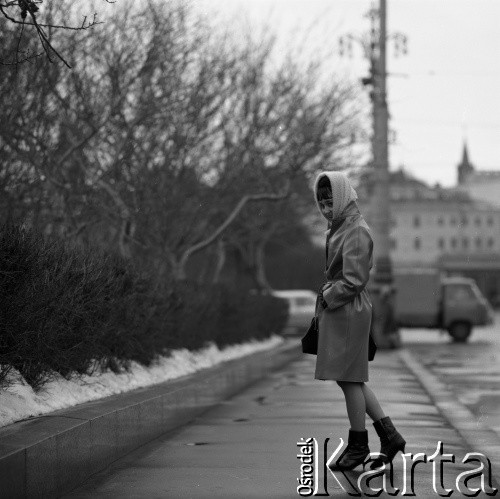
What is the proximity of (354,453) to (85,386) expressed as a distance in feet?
8.07

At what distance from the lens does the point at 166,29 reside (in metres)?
18.4

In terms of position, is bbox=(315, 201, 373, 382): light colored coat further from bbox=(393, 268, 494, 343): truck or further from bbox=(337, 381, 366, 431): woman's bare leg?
bbox=(393, 268, 494, 343): truck

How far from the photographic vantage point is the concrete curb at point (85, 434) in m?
6.78

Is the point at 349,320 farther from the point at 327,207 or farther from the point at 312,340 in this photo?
the point at 327,207

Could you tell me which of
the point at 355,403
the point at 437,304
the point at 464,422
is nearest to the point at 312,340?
the point at 355,403

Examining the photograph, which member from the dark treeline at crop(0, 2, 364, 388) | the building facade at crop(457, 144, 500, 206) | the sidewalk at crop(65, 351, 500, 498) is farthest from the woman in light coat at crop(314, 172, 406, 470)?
the building facade at crop(457, 144, 500, 206)

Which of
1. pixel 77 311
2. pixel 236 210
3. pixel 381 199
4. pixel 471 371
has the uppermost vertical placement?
pixel 381 199

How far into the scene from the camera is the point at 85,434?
26.5 ft

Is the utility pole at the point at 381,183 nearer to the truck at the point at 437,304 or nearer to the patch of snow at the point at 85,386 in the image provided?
→ the truck at the point at 437,304

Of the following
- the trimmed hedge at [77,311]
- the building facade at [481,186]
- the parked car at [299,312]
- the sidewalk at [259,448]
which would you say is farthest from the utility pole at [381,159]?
the building facade at [481,186]

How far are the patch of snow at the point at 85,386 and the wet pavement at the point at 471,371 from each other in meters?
2.90

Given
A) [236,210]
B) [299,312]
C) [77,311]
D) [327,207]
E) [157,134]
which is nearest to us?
[327,207]

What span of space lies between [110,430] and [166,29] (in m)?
10.4

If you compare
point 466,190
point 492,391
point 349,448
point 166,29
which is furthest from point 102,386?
point 466,190
